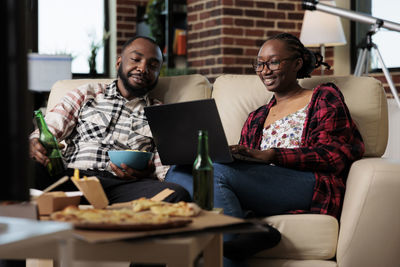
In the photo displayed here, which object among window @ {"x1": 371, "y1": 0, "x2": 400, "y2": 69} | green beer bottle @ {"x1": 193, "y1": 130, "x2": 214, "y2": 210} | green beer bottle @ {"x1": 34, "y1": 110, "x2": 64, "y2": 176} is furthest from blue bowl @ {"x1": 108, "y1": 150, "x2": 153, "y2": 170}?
window @ {"x1": 371, "y1": 0, "x2": 400, "y2": 69}

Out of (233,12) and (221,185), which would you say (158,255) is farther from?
(233,12)

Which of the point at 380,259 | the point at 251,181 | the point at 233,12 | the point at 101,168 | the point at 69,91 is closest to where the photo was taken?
the point at 380,259

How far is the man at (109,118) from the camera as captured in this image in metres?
2.43

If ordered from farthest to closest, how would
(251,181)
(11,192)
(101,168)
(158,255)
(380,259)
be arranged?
(101,168), (251,181), (380,259), (158,255), (11,192)

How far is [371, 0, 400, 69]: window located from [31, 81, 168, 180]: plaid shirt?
280cm

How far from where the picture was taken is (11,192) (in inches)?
22.8

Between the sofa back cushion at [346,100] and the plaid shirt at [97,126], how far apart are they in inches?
12.6

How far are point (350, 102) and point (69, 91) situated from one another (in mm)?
1219

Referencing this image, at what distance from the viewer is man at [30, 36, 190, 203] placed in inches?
95.7

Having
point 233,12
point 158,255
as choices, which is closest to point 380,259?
point 158,255

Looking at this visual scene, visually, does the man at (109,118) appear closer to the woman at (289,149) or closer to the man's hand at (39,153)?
the man's hand at (39,153)

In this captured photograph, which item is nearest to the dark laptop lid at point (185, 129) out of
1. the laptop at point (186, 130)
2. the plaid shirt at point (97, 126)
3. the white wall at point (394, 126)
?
the laptop at point (186, 130)

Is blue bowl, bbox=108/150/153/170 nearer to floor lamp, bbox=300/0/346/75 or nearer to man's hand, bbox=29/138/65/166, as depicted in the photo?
man's hand, bbox=29/138/65/166

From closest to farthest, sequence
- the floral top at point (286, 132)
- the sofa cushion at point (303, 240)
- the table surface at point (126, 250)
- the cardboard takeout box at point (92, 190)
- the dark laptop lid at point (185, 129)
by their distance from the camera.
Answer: the table surface at point (126, 250)
the cardboard takeout box at point (92, 190)
the dark laptop lid at point (185, 129)
the sofa cushion at point (303, 240)
the floral top at point (286, 132)
